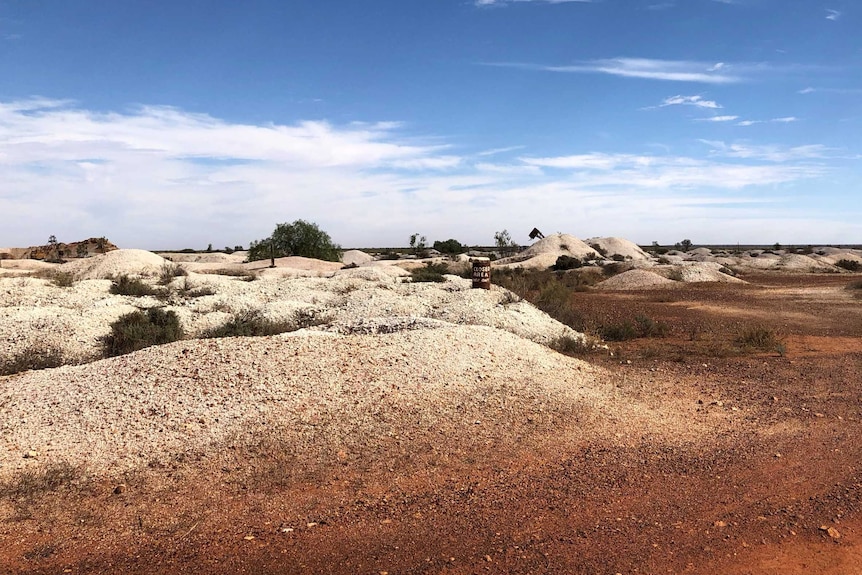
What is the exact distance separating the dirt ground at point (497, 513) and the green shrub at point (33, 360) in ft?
16.6

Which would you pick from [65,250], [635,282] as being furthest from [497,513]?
[65,250]

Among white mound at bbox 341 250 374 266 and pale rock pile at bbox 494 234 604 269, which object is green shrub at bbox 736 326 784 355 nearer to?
pale rock pile at bbox 494 234 604 269

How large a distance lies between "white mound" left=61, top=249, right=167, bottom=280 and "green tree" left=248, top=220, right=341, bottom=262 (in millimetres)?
9840

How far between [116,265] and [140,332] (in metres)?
17.7

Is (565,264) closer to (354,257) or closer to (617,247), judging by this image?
(354,257)

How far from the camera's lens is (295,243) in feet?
129

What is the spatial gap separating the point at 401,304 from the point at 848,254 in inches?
1934

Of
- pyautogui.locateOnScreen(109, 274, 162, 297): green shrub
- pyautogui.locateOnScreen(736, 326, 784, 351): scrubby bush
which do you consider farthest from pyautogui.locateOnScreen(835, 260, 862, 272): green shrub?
pyautogui.locateOnScreen(109, 274, 162, 297): green shrub

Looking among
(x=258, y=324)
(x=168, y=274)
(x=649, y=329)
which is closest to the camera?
(x=258, y=324)

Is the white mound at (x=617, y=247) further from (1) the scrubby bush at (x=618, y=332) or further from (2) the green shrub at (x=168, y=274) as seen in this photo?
(1) the scrubby bush at (x=618, y=332)

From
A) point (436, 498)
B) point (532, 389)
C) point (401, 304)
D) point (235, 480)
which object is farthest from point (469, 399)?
point (401, 304)

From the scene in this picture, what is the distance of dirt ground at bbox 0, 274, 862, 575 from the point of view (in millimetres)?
4023

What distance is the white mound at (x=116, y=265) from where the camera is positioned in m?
24.5

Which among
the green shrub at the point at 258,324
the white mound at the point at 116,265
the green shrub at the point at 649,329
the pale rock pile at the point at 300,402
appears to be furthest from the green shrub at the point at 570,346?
the white mound at the point at 116,265
